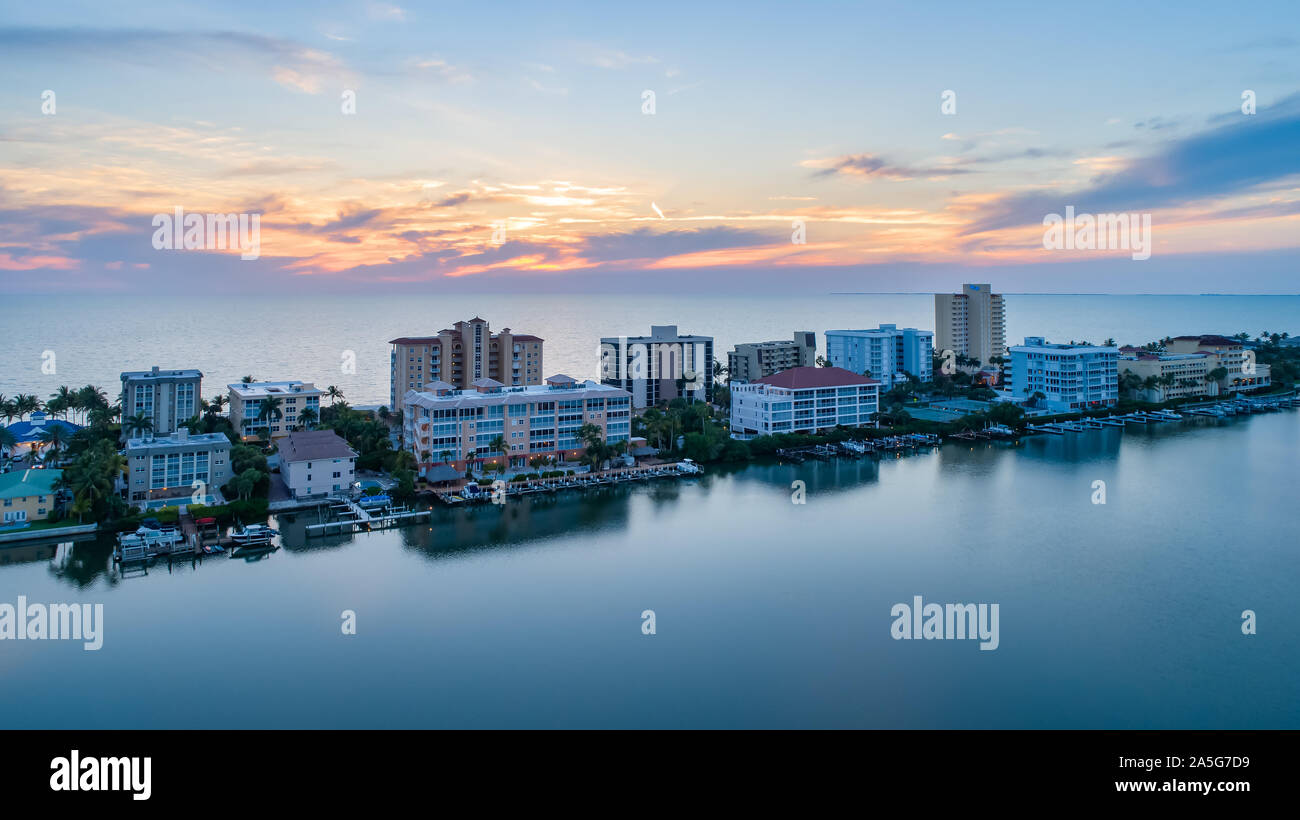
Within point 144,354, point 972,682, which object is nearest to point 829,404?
point 972,682

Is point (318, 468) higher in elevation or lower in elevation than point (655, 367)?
lower

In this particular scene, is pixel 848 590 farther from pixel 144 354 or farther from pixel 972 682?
pixel 144 354

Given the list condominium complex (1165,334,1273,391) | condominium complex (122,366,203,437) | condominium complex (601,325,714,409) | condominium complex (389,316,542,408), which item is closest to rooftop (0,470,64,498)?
condominium complex (122,366,203,437)

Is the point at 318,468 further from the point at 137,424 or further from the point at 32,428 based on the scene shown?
the point at 32,428

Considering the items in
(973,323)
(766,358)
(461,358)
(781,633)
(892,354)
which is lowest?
(781,633)

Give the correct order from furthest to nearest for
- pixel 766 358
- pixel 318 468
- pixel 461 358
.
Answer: pixel 766 358 < pixel 461 358 < pixel 318 468

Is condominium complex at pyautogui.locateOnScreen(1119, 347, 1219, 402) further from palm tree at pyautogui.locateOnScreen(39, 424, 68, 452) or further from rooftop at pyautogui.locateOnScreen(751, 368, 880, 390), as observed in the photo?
palm tree at pyautogui.locateOnScreen(39, 424, 68, 452)

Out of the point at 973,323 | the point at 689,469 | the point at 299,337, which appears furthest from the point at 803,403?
the point at 299,337
